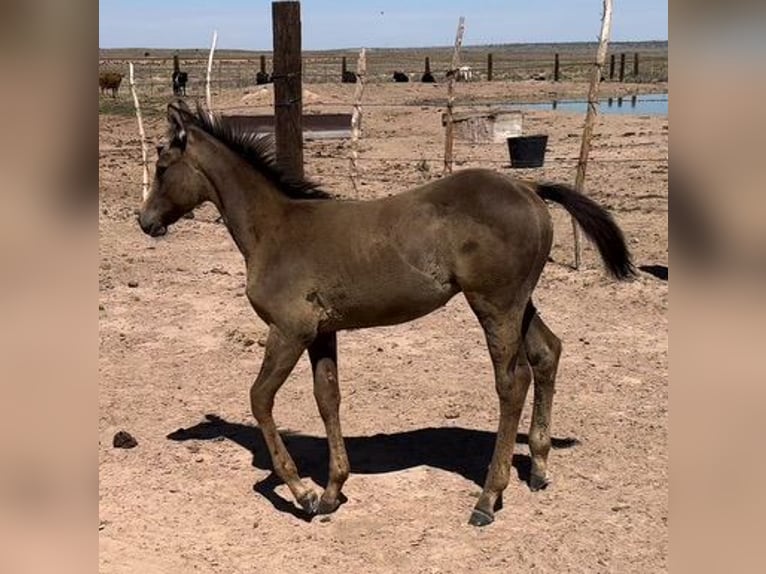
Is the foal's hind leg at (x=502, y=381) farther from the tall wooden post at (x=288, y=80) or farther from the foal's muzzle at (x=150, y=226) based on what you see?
the tall wooden post at (x=288, y=80)

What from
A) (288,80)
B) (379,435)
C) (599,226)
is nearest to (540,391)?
(599,226)

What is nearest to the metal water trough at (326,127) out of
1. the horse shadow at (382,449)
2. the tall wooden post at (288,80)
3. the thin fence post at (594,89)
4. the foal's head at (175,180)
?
the thin fence post at (594,89)

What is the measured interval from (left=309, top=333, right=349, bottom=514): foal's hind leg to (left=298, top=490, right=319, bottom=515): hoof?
1.4 inches

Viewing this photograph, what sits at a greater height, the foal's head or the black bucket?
the black bucket

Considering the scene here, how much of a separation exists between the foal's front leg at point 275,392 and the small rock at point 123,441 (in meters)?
1.33

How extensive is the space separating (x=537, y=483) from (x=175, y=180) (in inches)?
100

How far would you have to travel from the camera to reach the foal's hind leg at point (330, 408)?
→ 4617 mm

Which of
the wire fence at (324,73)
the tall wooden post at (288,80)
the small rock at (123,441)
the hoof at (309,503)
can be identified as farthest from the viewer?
the wire fence at (324,73)

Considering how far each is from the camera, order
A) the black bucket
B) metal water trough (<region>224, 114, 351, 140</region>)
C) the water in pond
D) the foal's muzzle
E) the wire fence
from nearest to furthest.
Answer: the foal's muzzle
the black bucket
metal water trough (<region>224, 114, 351, 140</region>)
the water in pond
the wire fence

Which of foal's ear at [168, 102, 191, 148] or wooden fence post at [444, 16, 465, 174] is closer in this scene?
foal's ear at [168, 102, 191, 148]

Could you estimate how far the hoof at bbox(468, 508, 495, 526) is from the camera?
4.39 m

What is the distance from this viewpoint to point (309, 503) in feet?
14.9

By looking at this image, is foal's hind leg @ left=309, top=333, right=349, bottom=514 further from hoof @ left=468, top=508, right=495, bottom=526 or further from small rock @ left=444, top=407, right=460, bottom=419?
small rock @ left=444, top=407, right=460, bottom=419

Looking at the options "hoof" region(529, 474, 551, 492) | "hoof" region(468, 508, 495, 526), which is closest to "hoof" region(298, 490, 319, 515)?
"hoof" region(468, 508, 495, 526)
